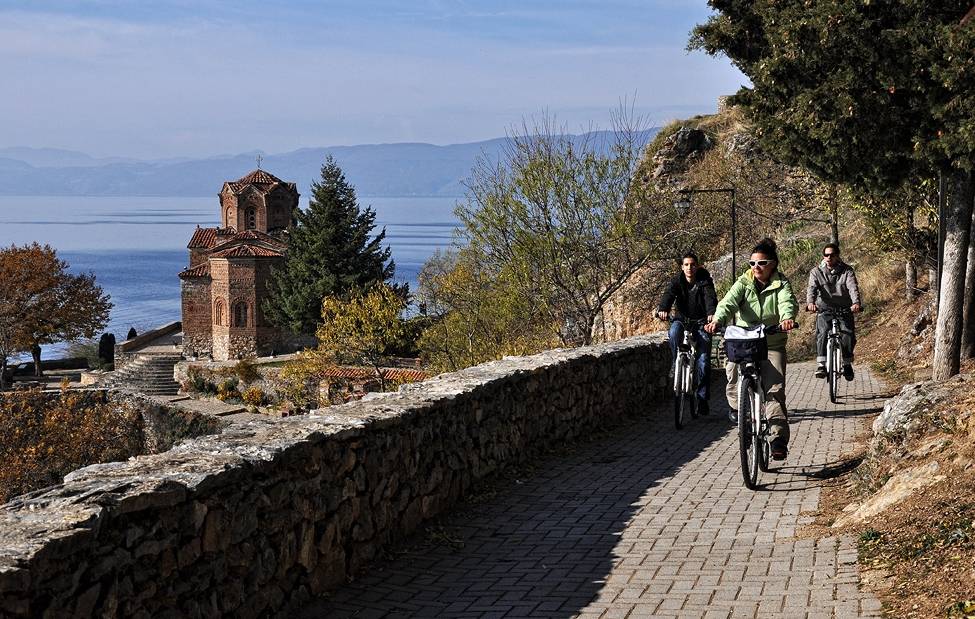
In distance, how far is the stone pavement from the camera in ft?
18.3

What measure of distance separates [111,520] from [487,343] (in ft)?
110

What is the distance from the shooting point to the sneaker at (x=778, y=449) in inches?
344

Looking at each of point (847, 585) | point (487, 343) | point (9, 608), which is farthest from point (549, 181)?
point (9, 608)

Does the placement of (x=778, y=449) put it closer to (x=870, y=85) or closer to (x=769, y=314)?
(x=769, y=314)

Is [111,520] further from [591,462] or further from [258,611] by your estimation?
[591,462]

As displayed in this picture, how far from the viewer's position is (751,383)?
8547 mm

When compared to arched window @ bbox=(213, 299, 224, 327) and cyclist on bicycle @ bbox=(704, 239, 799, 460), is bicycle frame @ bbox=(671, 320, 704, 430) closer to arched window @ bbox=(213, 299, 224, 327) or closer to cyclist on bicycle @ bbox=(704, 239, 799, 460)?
cyclist on bicycle @ bbox=(704, 239, 799, 460)

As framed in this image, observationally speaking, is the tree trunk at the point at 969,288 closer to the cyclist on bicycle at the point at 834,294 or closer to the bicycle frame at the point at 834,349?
the cyclist on bicycle at the point at 834,294

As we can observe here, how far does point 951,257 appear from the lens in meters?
12.2

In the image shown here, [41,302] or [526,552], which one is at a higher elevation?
[41,302]

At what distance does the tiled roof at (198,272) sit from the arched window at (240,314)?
199 inches

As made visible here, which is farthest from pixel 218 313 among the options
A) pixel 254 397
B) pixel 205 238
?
pixel 254 397

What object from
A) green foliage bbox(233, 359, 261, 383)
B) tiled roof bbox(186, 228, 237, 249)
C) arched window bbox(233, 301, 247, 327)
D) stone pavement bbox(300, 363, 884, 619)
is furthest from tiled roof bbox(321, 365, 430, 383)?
stone pavement bbox(300, 363, 884, 619)

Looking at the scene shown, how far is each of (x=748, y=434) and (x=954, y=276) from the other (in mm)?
5318
